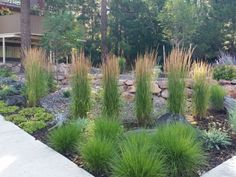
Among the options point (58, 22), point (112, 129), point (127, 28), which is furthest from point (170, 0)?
point (112, 129)

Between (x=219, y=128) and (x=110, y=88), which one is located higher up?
(x=110, y=88)

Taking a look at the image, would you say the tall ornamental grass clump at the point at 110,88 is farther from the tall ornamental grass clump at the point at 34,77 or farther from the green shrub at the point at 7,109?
the green shrub at the point at 7,109

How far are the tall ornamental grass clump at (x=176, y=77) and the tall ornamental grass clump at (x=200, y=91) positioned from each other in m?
0.43

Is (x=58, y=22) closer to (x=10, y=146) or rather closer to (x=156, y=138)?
(x=10, y=146)

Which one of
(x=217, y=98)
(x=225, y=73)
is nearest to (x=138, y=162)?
(x=217, y=98)

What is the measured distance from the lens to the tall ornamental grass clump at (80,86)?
5.44 metres

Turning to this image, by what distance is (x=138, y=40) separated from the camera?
20.7 m

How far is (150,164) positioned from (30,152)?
188 cm

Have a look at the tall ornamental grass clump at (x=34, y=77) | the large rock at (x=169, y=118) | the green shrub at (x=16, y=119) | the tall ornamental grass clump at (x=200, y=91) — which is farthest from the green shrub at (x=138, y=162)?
the tall ornamental grass clump at (x=34, y=77)

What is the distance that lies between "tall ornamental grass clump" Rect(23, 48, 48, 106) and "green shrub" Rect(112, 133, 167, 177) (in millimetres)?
4122

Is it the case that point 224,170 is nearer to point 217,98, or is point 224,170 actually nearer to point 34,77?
point 217,98

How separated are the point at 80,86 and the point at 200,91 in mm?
2088

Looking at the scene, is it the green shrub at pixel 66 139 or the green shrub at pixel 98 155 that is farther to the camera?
the green shrub at pixel 66 139

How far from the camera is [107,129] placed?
13.5ft
